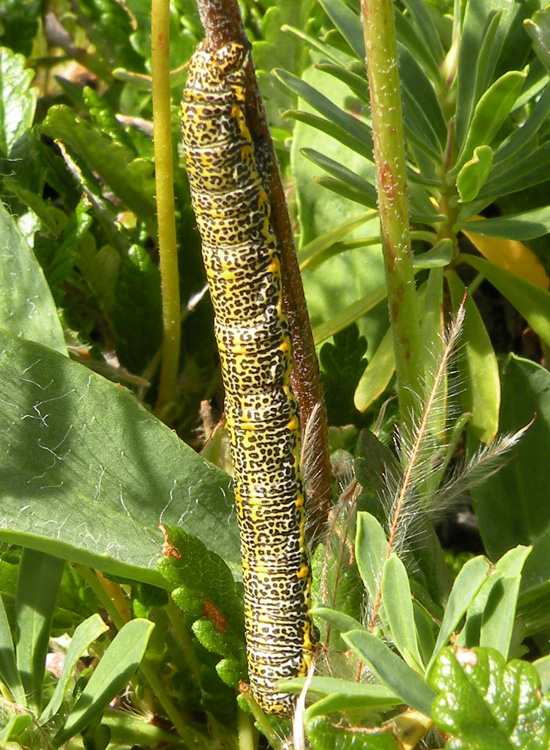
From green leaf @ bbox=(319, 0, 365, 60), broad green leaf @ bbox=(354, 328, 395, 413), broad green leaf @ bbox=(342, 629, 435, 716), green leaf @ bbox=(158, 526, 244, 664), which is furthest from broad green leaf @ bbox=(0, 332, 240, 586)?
green leaf @ bbox=(319, 0, 365, 60)

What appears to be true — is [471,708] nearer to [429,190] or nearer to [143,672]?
[143,672]

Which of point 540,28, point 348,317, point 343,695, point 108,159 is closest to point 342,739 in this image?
point 343,695

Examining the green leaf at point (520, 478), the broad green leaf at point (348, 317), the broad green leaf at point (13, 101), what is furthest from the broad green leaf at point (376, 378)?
the broad green leaf at point (13, 101)

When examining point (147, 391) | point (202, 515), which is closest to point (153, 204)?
point (147, 391)

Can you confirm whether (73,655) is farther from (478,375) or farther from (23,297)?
(478,375)

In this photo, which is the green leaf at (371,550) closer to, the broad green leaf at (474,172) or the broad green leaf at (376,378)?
the broad green leaf at (376,378)

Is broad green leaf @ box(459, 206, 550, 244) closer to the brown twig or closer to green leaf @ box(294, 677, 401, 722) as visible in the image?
the brown twig
